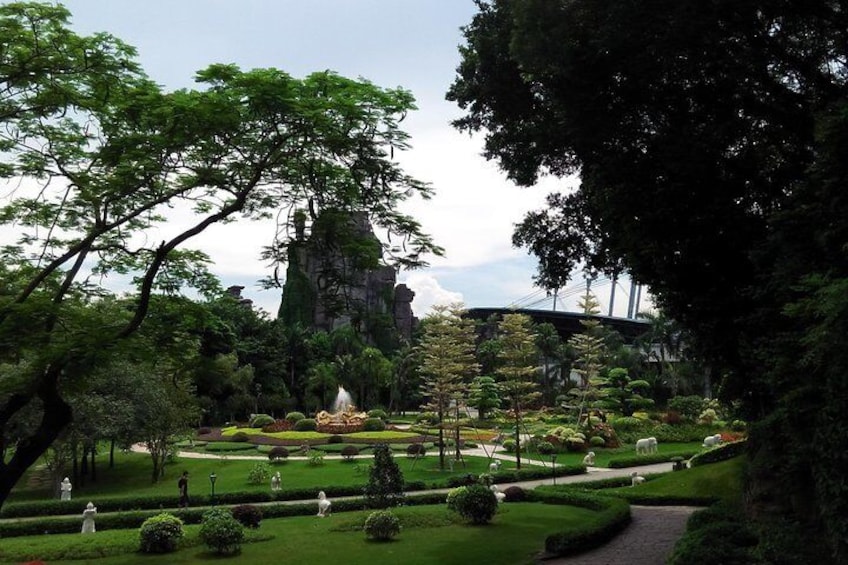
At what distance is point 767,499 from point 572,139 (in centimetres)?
676

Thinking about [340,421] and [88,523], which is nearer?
[88,523]

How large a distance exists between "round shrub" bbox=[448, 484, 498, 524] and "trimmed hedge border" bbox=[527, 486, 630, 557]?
2.67m

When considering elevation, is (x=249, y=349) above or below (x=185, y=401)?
above

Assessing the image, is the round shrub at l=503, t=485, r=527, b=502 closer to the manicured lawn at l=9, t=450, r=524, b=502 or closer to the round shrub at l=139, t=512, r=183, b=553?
the manicured lawn at l=9, t=450, r=524, b=502

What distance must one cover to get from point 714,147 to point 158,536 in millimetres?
13439

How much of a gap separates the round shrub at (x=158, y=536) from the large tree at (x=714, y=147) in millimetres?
11135

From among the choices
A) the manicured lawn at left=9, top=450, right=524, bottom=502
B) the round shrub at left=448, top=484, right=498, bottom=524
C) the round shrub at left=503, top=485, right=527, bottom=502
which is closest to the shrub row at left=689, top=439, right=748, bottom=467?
the round shrub at left=503, top=485, right=527, bottom=502

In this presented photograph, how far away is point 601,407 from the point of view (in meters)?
43.9

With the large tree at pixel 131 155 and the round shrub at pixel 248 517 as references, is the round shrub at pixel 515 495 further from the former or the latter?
the large tree at pixel 131 155

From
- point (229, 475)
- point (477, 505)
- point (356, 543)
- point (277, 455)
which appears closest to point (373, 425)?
point (277, 455)

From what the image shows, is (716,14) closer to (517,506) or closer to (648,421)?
(517,506)

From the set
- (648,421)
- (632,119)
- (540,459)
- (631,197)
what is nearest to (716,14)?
(632,119)

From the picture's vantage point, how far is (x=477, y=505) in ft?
55.3

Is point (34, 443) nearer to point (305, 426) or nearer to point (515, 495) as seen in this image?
point (515, 495)
